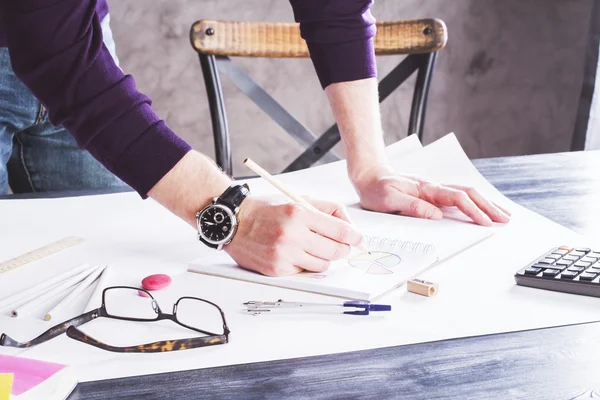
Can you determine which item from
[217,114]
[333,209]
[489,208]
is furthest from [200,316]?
[217,114]

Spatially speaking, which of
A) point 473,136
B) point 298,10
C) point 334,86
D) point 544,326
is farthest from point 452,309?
point 473,136

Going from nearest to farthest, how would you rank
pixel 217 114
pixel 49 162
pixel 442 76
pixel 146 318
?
pixel 146 318, pixel 49 162, pixel 217 114, pixel 442 76

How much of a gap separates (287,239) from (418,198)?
1.00 feet

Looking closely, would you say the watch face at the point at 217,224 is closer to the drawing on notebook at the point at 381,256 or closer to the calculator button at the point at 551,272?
the drawing on notebook at the point at 381,256

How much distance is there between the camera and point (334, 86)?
3.97ft

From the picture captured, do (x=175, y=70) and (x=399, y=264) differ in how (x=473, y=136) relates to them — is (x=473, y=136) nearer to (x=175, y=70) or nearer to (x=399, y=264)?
(x=175, y=70)

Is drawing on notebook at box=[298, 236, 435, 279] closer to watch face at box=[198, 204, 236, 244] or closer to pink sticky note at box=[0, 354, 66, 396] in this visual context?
watch face at box=[198, 204, 236, 244]

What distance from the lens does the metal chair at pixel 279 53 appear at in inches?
61.7

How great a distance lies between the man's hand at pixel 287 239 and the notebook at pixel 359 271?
0.01m

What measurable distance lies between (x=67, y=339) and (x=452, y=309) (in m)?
0.35

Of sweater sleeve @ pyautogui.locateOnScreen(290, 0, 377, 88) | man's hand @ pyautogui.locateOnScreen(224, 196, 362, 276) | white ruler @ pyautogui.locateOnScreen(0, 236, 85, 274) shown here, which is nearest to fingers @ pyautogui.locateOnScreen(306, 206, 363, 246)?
man's hand @ pyautogui.locateOnScreen(224, 196, 362, 276)

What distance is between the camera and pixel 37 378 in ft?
1.74

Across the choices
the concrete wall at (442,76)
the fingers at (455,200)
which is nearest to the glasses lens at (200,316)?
the fingers at (455,200)

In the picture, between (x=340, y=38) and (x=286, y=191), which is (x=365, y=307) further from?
(x=340, y=38)
